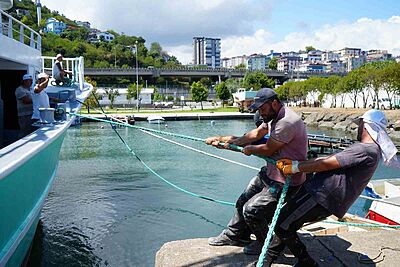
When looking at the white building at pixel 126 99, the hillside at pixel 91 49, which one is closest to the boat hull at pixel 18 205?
the white building at pixel 126 99

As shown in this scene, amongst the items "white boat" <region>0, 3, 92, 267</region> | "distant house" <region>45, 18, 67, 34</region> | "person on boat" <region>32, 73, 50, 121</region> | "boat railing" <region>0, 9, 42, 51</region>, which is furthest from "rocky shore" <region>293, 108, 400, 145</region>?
"distant house" <region>45, 18, 67, 34</region>

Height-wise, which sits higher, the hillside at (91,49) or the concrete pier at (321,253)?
the hillside at (91,49)

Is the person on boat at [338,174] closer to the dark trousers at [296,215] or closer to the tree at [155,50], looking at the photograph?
the dark trousers at [296,215]

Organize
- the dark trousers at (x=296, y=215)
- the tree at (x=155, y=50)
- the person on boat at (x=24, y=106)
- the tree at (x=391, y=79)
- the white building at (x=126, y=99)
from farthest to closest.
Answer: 1. the tree at (x=155, y=50)
2. the white building at (x=126, y=99)
3. the tree at (x=391, y=79)
4. the person on boat at (x=24, y=106)
5. the dark trousers at (x=296, y=215)

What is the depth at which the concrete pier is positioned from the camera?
516cm

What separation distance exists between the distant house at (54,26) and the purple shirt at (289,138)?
583 feet

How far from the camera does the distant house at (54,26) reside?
170 metres

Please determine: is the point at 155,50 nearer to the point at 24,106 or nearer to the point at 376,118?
the point at 24,106

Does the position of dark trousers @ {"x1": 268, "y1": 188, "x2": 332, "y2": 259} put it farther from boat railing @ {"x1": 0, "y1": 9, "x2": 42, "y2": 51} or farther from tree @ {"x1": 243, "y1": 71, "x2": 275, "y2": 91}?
tree @ {"x1": 243, "y1": 71, "x2": 275, "y2": 91}

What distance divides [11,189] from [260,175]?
3.08 metres

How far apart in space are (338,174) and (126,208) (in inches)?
398

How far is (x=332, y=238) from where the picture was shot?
593 cm

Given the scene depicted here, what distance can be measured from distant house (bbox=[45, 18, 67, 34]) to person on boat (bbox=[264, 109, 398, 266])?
584 ft

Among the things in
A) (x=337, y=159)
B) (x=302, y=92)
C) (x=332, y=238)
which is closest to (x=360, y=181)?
(x=337, y=159)
